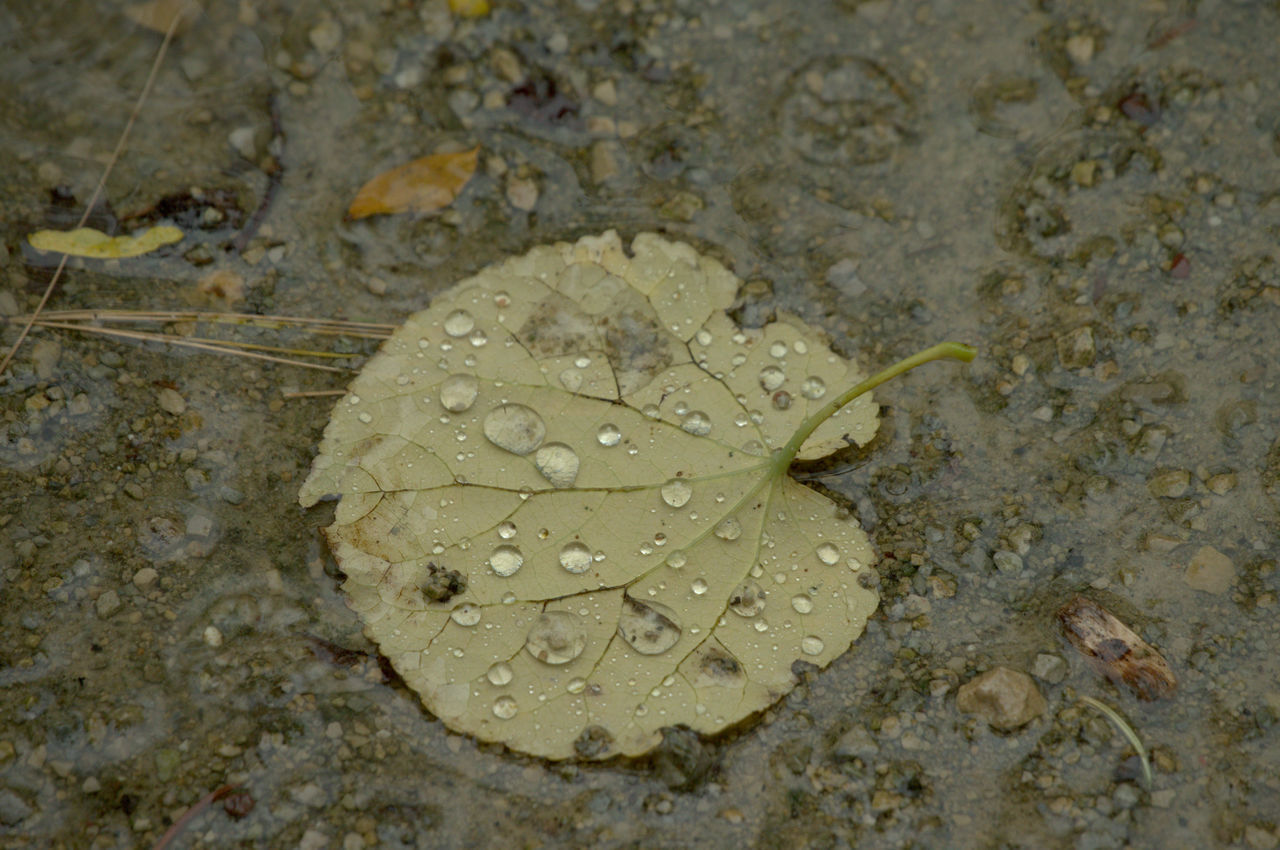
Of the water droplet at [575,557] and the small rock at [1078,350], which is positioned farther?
the small rock at [1078,350]

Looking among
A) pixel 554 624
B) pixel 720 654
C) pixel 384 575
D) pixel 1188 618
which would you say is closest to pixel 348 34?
pixel 384 575

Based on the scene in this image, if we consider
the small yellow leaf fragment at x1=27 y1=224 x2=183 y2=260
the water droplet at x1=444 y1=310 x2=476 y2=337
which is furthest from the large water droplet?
the small yellow leaf fragment at x1=27 y1=224 x2=183 y2=260

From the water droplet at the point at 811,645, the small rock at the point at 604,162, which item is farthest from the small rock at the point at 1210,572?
the small rock at the point at 604,162

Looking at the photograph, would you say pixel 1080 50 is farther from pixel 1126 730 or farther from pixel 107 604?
pixel 107 604

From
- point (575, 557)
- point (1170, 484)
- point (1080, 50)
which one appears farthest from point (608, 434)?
point (1080, 50)

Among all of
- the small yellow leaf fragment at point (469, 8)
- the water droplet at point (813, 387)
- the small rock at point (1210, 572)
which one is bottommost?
the water droplet at point (813, 387)

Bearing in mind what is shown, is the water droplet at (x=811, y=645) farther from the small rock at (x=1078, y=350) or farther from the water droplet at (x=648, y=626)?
the small rock at (x=1078, y=350)

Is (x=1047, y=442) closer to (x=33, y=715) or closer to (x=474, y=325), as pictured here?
(x=474, y=325)
